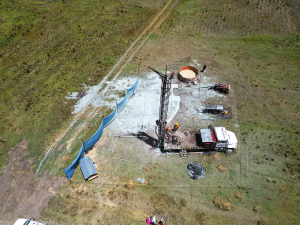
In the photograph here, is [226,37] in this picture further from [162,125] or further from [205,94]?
[162,125]

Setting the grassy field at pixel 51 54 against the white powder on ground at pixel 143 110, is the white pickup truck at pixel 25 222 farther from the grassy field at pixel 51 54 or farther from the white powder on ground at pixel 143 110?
the white powder on ground at pixel 143 110

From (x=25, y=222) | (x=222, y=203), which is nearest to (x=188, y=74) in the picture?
(x=222, y=203)

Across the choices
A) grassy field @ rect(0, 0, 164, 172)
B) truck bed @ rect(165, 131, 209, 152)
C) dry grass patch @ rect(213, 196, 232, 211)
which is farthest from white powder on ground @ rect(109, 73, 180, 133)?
dry grass patch @ rect(213, 196, 232, 211)

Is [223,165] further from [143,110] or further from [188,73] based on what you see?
[188,73]

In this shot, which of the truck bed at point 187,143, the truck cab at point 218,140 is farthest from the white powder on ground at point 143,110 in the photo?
the truck cab at point 218,140

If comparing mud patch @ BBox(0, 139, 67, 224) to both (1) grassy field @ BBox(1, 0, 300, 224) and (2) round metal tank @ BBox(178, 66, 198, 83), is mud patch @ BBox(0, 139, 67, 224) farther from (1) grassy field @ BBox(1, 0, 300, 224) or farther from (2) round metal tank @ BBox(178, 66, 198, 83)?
(2) round metal tank @ BBox(178, 66, 198, 83)

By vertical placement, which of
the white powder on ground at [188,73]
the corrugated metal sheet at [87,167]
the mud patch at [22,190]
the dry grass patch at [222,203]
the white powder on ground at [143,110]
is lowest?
the dry grass patch at [222,203]
